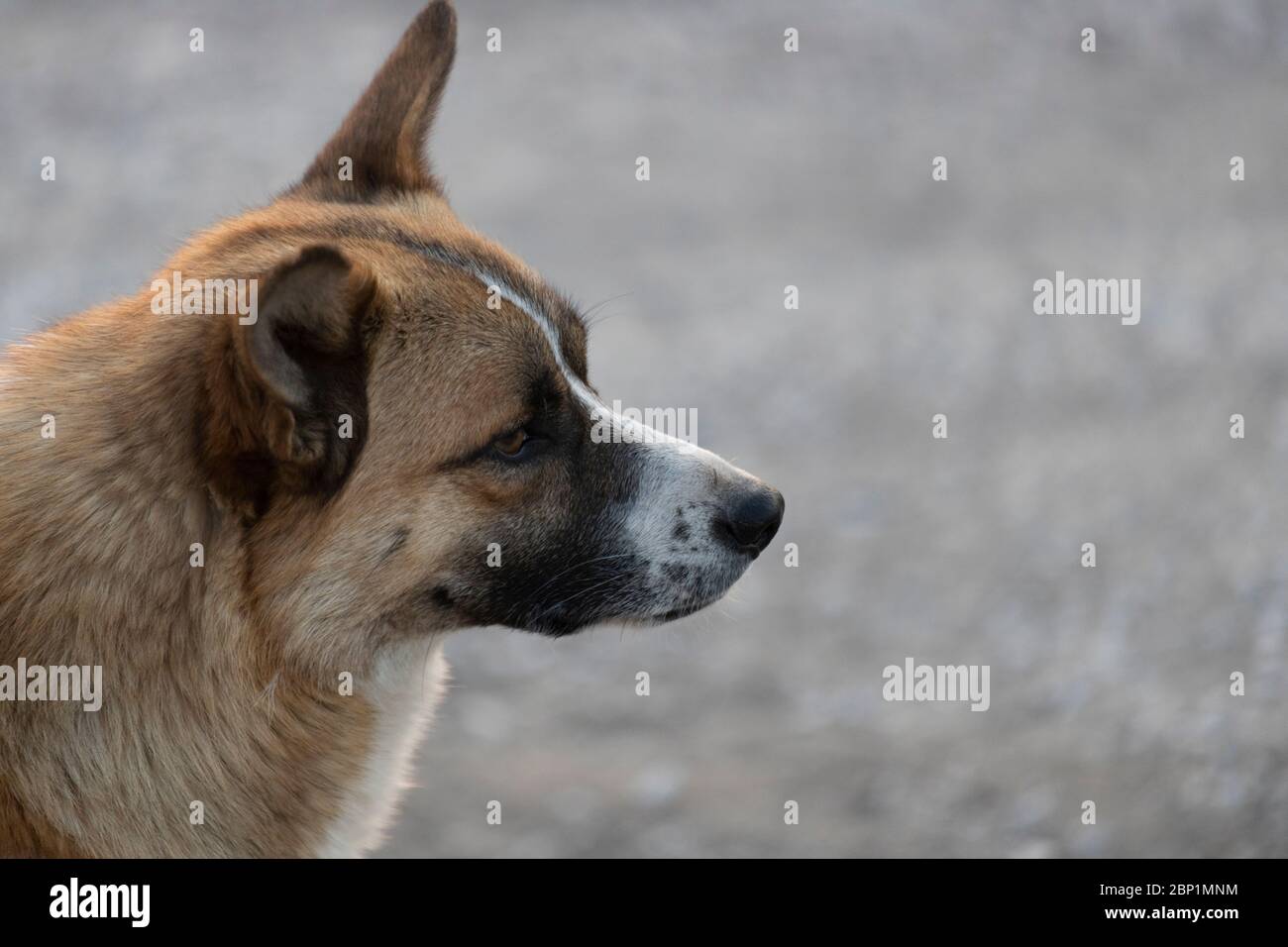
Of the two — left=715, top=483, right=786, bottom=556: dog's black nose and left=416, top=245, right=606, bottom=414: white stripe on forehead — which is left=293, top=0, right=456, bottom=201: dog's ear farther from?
left=715, top=483, right=786, bottom=556: dog's black nose

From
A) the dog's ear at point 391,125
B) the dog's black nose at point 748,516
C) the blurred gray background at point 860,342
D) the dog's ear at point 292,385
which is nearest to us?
the dog's ear at point 292,385

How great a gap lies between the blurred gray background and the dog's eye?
62.8 inches

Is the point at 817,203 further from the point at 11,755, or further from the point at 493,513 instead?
the point at 11,755

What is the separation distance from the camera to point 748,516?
4.21 meters

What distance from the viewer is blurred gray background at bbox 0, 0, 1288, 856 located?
699cm

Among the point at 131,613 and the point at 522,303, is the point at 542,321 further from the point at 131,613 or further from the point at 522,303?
the point at 131,613

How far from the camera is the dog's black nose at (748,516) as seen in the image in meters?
4.21

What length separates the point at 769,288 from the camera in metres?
11.6

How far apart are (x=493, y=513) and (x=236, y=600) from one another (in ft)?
2.41

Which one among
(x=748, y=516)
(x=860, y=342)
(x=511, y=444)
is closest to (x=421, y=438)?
(x=511, y=444)

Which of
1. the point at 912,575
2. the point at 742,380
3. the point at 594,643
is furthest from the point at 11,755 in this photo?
→ the point at 742,380

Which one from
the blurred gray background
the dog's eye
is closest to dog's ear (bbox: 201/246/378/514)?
the dog's eye

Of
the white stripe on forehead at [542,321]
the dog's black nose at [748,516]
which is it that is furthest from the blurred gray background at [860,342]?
the dog's black nose at [748,516]

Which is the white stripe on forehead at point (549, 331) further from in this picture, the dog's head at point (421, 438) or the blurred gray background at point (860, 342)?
the blurred gray background at point (860, 342)
